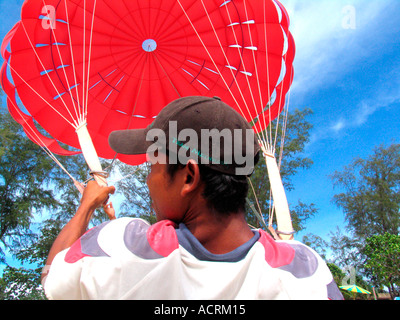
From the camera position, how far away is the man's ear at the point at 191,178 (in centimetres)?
94

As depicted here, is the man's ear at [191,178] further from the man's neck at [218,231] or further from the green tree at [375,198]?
the green tree at [375,198]

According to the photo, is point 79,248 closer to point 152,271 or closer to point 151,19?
point 152,271

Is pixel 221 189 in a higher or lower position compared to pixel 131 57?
lower

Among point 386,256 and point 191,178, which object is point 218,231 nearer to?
point 191,178

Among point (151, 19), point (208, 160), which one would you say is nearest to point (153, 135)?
point (208, 160)

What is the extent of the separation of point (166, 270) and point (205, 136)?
42 centimetres

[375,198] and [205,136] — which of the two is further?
[375,198]

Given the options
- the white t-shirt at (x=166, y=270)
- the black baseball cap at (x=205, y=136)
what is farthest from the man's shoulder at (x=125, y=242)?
the black baseball cap at (x=205, y=136)

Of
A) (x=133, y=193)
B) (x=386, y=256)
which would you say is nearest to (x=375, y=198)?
(x=386, y=256)

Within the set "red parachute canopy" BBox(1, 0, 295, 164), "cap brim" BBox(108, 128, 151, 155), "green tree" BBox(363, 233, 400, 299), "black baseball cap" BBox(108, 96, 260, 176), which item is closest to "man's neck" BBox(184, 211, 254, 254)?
"black baseball cap" BBox(108, 96, 260, 176)

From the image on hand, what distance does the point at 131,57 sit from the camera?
278 inches
